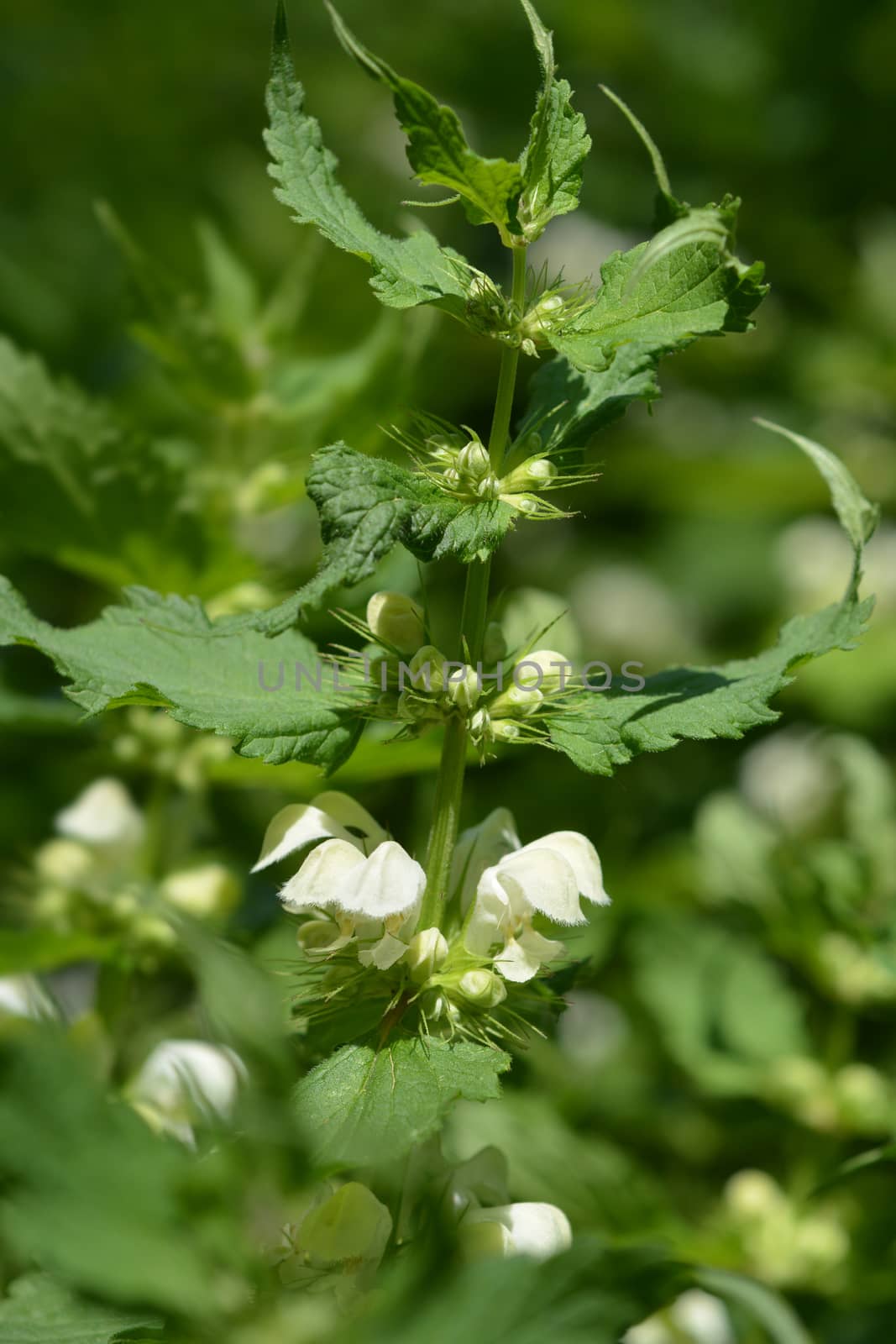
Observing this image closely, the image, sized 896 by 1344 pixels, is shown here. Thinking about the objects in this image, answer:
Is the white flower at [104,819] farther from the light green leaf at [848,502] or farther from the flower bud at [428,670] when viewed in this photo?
the light green leaf at [848,502]

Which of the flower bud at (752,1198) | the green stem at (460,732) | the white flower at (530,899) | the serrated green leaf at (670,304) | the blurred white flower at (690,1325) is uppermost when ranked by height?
the serrated green leaf at (670,304)

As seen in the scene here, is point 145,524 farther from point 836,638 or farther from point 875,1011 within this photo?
point 875,1011

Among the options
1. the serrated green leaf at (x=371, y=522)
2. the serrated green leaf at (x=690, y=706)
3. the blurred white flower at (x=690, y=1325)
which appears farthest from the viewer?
the blurred white flower at (x=690, y=1325)

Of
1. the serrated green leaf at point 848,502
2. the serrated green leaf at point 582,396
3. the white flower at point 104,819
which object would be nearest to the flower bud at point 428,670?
the serrated green leaf at point 582,396

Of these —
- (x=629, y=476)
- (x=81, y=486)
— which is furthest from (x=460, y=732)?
(x=629, y=476)

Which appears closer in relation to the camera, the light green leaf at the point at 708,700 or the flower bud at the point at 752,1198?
the light green leaf at the point at 708,700


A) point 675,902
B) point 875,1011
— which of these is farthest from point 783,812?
point 875,1011
